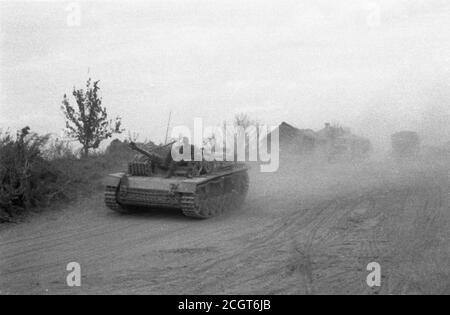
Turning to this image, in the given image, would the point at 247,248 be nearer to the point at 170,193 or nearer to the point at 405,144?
the point at 170,193

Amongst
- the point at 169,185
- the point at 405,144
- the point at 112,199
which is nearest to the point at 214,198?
the point at 169,185

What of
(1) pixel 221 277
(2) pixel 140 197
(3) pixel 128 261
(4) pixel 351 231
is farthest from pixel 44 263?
(4) pixel 351 231

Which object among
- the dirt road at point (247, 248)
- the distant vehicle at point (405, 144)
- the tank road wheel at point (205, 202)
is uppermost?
the distant vehicle at point (405, 144)

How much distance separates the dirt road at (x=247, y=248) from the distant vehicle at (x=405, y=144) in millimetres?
21469

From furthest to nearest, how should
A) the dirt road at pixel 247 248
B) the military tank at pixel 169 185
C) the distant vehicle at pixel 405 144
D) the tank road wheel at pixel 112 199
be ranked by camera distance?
the distant vehicle at pixel 405 144 → the tank road wheel at pixel 112 199 → the military tank at pixel 169 185 → the dirt road at pixel 247 248

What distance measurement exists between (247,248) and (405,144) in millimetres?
29290

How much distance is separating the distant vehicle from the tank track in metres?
23.2

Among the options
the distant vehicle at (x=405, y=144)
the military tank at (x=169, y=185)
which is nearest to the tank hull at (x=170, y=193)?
the military tank at (x=169, y=185)

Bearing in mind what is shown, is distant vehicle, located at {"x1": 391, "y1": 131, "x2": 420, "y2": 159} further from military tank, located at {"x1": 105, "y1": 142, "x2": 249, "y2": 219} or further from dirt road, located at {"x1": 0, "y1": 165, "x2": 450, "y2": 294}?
military tank, located at {"x1": 105, "y1": 142, "x2": 249, "y2": 219}

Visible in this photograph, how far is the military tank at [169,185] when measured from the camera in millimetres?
12312

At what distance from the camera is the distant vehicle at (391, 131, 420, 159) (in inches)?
1419

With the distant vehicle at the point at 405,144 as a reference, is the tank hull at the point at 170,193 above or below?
below

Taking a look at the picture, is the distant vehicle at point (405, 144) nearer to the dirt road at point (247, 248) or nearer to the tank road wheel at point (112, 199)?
the dirt road at point (247, 248)

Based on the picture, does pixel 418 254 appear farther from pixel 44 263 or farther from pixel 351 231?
pixel 44 263
